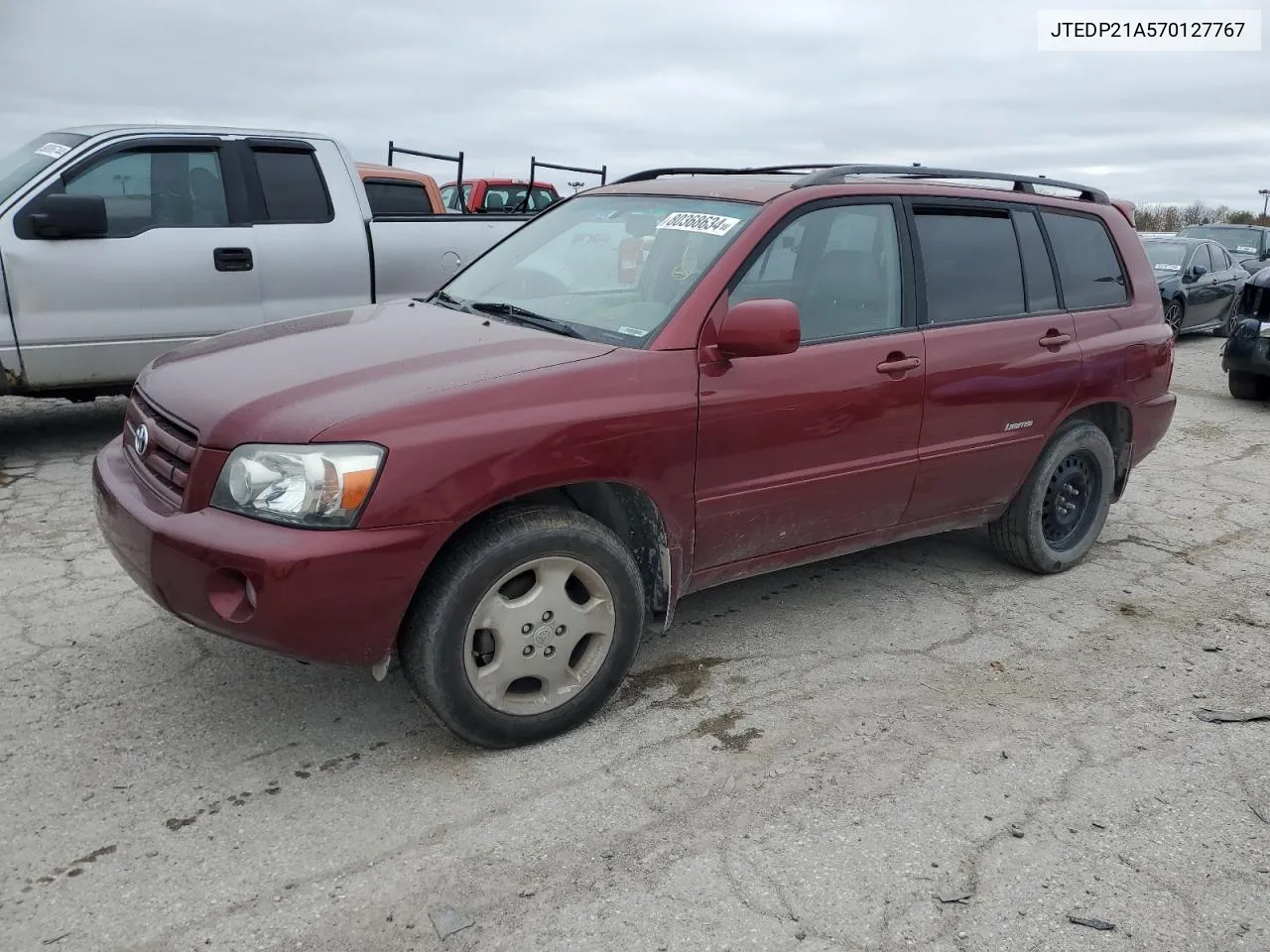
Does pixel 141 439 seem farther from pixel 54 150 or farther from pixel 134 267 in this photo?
pixel 54 150

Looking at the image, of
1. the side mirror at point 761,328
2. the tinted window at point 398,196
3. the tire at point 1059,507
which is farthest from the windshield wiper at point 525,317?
A: the tinted window at point 398,196

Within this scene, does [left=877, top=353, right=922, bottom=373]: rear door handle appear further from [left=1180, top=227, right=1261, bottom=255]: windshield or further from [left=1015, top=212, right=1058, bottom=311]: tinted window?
[left=1180, top=227, right=1261, bottom=255]: windshield

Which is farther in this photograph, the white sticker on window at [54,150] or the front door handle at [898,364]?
the white sticker on window at [54,150]

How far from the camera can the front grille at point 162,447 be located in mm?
2957

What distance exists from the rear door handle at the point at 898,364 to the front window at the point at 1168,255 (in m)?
11.4

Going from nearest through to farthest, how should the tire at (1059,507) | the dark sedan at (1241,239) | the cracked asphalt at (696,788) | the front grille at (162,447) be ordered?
the cracked asphalt at (696,788), the front grille at (162,447), the tire at (1059,507), the dark sedan at (1241,239)

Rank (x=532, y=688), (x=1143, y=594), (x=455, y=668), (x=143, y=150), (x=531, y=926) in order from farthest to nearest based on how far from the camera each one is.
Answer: (x=143, y=150) → (x=1143, y=594) → (x=532, y=688) → (x=455, y=668) → (x=531, y=926)

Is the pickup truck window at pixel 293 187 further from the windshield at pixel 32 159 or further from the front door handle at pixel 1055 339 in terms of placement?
the front door handle at pixel 1055 339

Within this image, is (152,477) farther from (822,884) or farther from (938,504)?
(938,504)

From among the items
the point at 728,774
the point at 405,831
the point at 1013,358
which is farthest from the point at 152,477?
the point at 1013,358

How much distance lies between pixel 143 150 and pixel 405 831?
505cm

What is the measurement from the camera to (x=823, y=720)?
11.3ft

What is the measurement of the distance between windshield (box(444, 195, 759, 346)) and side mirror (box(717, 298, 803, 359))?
9.2 inches

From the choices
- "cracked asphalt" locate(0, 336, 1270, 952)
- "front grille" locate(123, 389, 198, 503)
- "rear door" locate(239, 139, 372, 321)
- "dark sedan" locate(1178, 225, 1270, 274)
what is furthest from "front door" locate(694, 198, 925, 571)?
"dark sedan" locate(1178, 225, 1270, 274)
